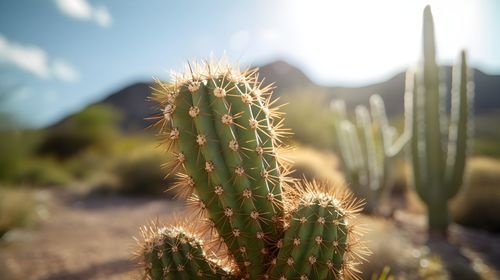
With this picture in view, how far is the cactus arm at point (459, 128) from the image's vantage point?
6.88 meters

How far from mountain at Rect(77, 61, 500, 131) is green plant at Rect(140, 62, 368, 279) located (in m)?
38.6

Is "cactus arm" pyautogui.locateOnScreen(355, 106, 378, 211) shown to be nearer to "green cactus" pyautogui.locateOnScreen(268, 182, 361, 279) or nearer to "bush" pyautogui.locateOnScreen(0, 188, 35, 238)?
"green cactus" pyautogui.locateOnScreen(268, 182, 361, 279)

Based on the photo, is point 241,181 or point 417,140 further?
point 417,140

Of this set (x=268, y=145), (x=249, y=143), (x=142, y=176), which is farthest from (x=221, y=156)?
(x=142, y=176)

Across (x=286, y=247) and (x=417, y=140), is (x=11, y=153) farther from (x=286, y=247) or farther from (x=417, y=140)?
(x=286, y=247)

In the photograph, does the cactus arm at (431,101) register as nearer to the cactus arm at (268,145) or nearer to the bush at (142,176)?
the cactus arm at (268,145)

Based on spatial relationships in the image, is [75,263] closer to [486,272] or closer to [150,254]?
[150,254]

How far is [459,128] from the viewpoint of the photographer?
699cm

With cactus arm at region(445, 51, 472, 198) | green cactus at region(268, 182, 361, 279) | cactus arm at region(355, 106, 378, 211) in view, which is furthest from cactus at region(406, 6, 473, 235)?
green cactus at region(268, 182, 361, 279)

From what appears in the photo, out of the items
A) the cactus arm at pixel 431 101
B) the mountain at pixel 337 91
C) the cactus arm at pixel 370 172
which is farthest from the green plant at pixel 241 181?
the mountain at pixel 337 91

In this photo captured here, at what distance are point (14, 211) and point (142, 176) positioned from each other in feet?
19.2

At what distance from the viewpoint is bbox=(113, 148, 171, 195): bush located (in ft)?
46.2

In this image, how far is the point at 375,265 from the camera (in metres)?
5.39

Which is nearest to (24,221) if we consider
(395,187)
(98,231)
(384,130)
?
(98,231)
